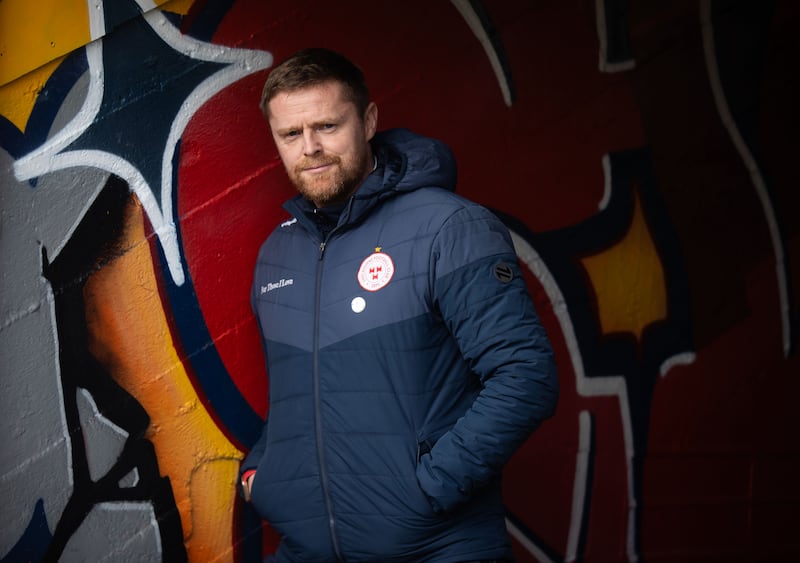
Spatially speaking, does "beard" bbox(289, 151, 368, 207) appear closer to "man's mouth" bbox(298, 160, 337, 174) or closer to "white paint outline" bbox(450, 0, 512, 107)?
"man's mouth" bbox(298, 160, 337, 174)

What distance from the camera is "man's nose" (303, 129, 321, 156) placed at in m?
2.46

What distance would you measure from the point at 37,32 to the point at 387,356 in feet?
4.34

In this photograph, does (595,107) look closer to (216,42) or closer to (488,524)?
(216,42)

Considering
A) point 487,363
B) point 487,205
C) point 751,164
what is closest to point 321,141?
point 487,363

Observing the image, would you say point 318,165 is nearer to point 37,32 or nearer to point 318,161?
point 318,161

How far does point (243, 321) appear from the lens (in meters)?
3.08

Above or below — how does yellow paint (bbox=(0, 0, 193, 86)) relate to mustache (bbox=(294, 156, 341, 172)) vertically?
above

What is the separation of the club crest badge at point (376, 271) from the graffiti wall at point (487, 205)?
2.71 ft

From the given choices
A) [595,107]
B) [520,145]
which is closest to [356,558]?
[520,145]

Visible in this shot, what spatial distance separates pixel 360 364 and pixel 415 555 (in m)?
0.48

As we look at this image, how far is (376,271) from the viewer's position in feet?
7.71

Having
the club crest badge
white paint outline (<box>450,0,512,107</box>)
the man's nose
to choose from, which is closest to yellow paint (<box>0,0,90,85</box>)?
the man's nose

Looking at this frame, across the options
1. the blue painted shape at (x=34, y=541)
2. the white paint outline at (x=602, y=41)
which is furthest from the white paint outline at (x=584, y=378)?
the blue painted shape at (x=34, y=541)

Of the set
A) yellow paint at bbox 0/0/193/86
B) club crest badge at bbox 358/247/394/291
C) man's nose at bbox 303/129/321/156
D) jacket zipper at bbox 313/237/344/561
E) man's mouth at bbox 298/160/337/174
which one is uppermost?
yellow paint at bbox 0/0/193/86
